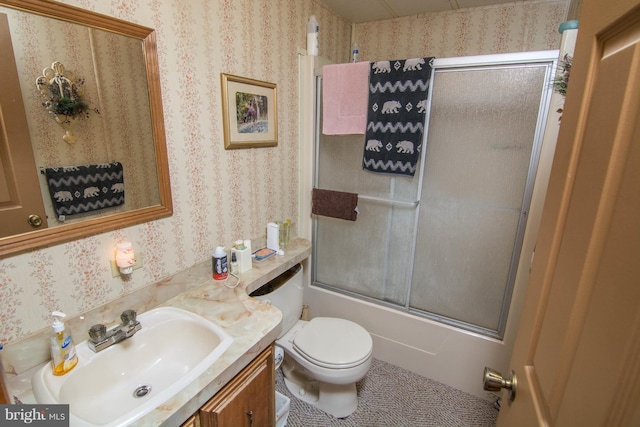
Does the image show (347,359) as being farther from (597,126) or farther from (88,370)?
(597,126)

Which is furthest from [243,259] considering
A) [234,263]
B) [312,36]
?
[312,36]

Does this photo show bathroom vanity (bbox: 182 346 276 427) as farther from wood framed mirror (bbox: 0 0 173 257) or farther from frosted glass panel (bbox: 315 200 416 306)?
frosted glass panel (bbox: 315 200 416 306)

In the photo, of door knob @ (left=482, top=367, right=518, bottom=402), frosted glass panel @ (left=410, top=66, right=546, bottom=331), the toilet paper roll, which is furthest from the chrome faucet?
frosted glass panel @ (left=410, top=66, right=546, bottom=331)

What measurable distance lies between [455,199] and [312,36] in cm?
133

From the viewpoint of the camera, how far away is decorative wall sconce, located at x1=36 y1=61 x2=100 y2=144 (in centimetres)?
94

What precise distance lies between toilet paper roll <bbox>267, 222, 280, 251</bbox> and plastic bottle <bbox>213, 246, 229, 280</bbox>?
37 centimetres

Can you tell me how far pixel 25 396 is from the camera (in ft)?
2.96

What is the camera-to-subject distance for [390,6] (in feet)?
7.03

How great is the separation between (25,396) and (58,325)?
0.20 meters

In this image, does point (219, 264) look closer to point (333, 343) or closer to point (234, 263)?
point (234, 263)

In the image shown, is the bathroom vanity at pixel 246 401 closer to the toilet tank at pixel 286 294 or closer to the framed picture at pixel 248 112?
the toilet tank at pixel 286 294

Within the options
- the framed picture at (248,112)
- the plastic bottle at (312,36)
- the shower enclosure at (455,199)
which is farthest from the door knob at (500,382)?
the plastic bottle at (312,36)

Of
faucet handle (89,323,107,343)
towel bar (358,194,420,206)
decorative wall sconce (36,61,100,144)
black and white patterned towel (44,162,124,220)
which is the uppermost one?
decorative wall sconce (36,61,100,144)

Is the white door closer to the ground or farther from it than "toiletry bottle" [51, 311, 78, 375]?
farther from it
